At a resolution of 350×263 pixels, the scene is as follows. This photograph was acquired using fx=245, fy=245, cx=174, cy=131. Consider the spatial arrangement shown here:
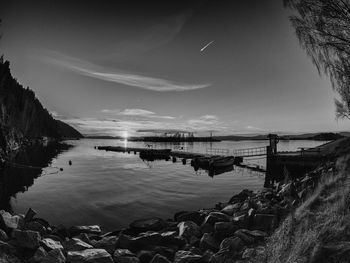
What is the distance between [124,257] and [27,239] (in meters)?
3.06

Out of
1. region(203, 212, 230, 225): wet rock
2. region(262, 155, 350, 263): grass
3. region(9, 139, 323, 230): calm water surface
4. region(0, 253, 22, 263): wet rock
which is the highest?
region(262, 155, 350, 263): grass

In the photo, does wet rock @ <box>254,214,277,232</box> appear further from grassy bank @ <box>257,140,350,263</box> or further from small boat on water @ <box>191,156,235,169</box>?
small boat on water @ <box>191,156,235,169</box>

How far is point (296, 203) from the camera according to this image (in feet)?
34.3

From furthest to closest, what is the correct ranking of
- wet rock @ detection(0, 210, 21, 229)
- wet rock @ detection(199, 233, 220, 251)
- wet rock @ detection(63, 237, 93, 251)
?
wet rock @ detection(0, 210, 21, 229)
wet rock @ detection(199, 233, 220, 251)
wet rock @ detection(63, 237, 93, 251)

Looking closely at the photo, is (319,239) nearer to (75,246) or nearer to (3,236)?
(75,246)

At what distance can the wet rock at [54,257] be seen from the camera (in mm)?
6870

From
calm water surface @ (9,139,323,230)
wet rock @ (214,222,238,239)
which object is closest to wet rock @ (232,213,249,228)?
wet rock @ (214,222,238,239)

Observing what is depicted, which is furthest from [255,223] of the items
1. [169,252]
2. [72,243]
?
[72,243]

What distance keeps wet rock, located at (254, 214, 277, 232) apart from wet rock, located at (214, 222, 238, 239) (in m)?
0.84

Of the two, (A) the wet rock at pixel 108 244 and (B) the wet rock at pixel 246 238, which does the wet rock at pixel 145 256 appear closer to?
(A) the wet rock at pixel 108 244

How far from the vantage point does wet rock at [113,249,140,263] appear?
303 inches

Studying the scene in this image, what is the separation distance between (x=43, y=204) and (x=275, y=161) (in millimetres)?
29555

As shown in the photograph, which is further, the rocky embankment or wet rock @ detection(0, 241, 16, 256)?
the rocky embankment

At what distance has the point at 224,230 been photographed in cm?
950
